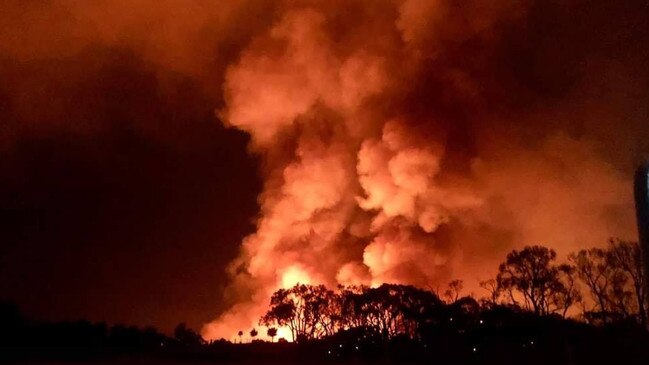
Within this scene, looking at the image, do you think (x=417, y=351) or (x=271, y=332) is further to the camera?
(x=271, y=332)

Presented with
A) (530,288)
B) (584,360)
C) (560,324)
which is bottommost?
(584,360)

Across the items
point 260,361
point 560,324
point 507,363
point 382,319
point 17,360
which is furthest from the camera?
point 382,319

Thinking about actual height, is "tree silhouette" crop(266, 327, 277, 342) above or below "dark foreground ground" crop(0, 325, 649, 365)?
above

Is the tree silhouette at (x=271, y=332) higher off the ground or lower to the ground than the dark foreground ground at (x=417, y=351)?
higher

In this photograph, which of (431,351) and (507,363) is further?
(431,351)

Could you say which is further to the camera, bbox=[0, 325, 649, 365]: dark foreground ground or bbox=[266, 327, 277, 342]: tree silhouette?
bbox=[266, 327, 277, 342]: tree silhouette

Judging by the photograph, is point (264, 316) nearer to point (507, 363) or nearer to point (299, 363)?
point (299, 363)

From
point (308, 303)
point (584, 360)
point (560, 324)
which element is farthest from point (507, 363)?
point (308, 303)

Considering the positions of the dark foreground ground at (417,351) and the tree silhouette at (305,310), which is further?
the tree silhouette at (305,310)

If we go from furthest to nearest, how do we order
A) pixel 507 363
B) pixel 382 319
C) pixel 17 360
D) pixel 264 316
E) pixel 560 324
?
pixel 264 316, pixel 382 319, pixel 560 324, pixel 507 363, pixel 17 360

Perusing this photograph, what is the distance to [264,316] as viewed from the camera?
6172cm

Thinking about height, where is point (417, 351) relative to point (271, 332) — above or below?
below

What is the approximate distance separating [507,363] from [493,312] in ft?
33.5

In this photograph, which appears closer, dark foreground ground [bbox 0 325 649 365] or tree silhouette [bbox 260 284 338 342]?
dark foreground ground [bbox 0 325 649 365]
